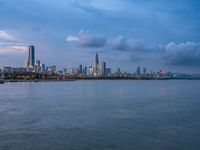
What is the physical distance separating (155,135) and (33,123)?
962 cm

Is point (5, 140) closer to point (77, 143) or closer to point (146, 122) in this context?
point (77, 143)

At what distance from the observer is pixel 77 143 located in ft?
57.8

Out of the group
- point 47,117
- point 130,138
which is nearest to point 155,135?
point 130,138

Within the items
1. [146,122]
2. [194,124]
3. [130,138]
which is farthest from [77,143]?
[194,124]

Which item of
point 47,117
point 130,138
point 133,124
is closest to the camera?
point 130,138

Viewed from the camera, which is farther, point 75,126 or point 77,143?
point 75,126

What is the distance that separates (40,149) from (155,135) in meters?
7.39

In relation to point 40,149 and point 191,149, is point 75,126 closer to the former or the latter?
point 40,149

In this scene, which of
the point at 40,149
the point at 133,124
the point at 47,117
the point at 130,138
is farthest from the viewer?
the point at 47,117

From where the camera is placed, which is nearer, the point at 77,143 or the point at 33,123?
the point at 77,143

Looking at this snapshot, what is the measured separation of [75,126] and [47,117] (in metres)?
5.79

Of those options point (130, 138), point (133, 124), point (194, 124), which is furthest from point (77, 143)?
point (194, 124)

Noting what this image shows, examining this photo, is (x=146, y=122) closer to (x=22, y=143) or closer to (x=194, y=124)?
(x=194, y=124)

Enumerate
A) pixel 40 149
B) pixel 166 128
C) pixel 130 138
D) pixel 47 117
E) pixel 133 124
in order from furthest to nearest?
pixel 47 117 < pixel 133 124 < pixel 166 128 < pixel 130 138 < pixel 40 149
